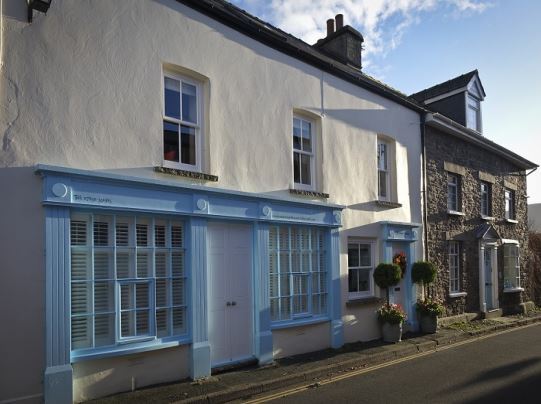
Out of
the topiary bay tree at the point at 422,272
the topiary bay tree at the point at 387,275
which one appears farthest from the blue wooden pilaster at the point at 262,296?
the topiary bay tree at the point at 422,272

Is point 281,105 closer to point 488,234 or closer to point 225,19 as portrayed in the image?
point 225,19

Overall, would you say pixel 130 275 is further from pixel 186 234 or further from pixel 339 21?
pixel 339 21

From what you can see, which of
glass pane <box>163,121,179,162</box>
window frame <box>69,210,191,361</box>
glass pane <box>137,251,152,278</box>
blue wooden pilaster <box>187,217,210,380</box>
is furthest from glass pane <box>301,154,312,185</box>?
glass pane <box>137,251,152,278</box>

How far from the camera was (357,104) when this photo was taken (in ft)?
37.6

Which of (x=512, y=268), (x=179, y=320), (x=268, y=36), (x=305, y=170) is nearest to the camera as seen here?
(x=179, y=320)

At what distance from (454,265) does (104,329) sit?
1166 centimetres

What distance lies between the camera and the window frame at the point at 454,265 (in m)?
14.7

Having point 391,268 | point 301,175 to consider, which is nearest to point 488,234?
point 391,268

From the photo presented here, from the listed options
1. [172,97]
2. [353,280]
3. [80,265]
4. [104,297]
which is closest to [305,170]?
[353,280]

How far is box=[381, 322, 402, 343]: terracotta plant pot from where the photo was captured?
10.9 m

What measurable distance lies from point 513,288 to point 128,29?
16.7 meters

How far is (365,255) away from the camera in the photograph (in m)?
11.5

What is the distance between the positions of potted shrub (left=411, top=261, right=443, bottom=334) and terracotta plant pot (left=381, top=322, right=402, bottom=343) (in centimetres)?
173

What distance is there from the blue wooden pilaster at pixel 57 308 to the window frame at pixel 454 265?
11772 mm
